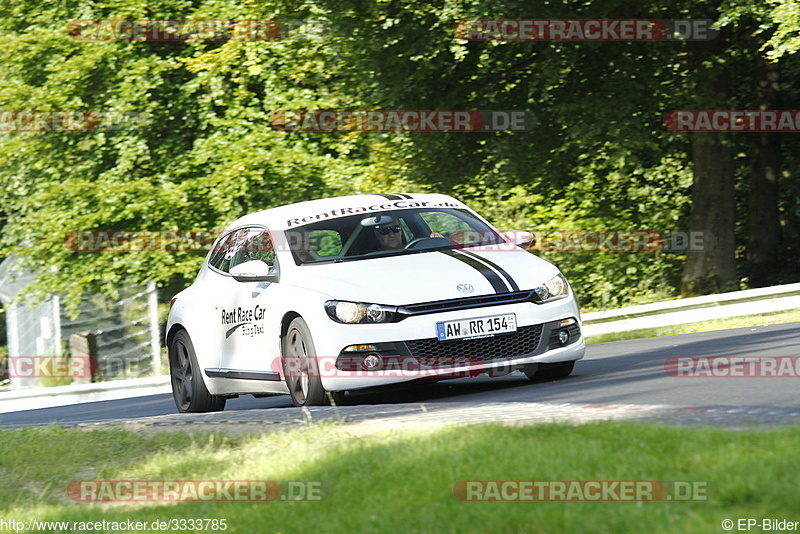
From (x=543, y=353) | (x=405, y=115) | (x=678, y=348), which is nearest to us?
(x=543, y=353)

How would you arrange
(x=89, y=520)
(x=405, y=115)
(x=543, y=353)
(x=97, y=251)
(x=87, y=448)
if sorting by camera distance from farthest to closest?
(x=97, y=251)
(x=405, y=115)
(x=543, y=353)
(x=87, y=448)
(x=89, y=520)

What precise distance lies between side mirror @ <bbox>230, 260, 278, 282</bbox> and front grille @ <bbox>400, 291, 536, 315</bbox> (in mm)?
1451

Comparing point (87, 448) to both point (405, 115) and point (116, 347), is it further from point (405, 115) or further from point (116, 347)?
point (116, 347)

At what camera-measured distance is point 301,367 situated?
9.29 meters

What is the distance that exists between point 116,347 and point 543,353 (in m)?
27.0

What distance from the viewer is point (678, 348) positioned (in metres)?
12.3

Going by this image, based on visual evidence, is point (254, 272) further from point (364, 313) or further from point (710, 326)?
point (710, 326)

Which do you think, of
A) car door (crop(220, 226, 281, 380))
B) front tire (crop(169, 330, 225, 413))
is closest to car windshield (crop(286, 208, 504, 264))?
car door (crop(220, 226, 281, 380))

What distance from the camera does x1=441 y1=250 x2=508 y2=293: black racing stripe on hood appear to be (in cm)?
912

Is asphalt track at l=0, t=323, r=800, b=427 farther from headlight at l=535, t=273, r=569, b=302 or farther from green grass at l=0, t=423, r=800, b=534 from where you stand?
green grass at l=0, t=423, r=800, b=534

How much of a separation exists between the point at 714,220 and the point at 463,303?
42.6 ft

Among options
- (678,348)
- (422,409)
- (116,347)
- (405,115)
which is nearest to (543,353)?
(422,409)

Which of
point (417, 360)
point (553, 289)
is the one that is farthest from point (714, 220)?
point (417, 360)

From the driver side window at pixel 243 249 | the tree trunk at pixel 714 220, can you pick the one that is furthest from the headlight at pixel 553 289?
the tree trunk at pixel 714 220
